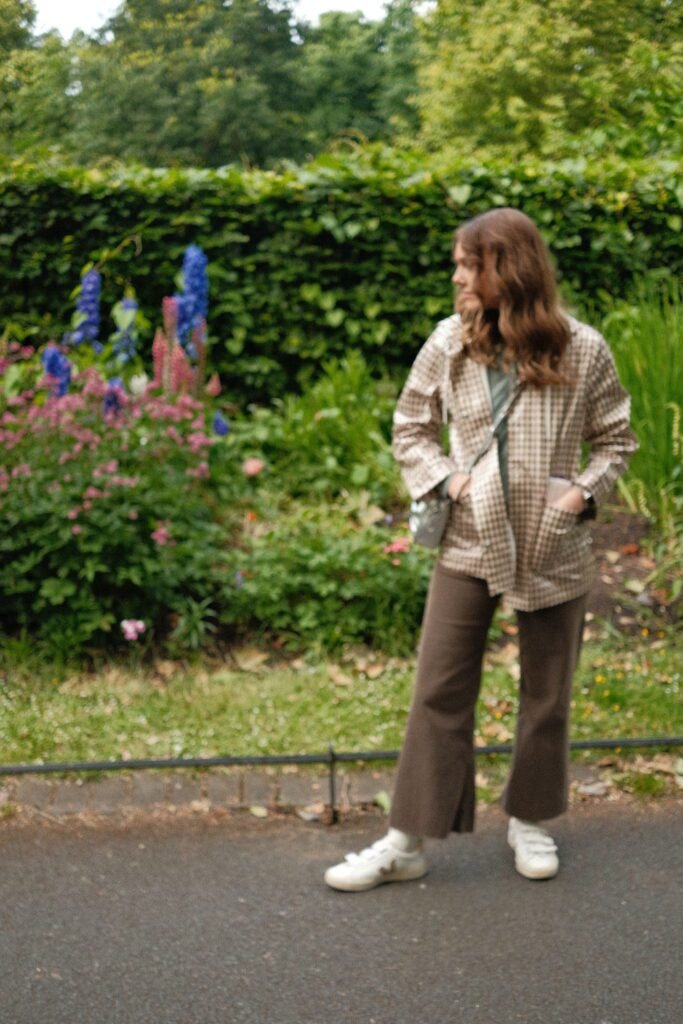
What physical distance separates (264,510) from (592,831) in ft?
8.34

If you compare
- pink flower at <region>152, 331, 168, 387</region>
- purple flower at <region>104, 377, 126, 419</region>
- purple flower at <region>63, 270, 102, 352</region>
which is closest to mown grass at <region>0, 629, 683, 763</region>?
purple flower at <region>104, 377, 126, 419</region>

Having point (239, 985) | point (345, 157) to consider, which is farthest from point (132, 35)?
point (239, 985)

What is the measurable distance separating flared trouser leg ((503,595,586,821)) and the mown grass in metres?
0.89

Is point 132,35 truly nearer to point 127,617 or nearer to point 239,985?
point 127,617

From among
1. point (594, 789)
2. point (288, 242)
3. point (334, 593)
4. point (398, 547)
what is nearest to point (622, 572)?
point (398, 547)

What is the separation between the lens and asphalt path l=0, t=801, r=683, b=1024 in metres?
2.92

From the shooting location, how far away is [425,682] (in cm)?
340

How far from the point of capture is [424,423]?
3.46m

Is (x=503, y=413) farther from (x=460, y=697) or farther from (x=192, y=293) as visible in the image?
(x=192, y=293)

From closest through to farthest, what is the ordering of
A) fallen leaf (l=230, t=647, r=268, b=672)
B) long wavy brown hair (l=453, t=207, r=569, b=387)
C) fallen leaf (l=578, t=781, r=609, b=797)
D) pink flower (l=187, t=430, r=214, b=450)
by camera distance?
long wavy brown hair (l=453, t=207, r=569, b=387) < fallen leaf (l=578, t=781, r=609, b=797) < fallen leaf (l=230, t=647, r=268, b=672) < pink flower (l=187, t=430, r=214, b=450)

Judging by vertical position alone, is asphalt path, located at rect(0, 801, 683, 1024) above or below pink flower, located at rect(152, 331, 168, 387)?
below

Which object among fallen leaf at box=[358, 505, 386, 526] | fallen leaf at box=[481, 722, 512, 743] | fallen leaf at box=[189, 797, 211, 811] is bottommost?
fallen leaf at box=[189, 797, 211, 811]

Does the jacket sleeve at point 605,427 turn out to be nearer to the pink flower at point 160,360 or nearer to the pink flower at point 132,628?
the pink flower at point 132,628

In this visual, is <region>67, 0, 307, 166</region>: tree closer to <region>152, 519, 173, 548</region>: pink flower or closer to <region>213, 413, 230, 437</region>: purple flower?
<region>213, 413, 230, 437</region>: purple flower
